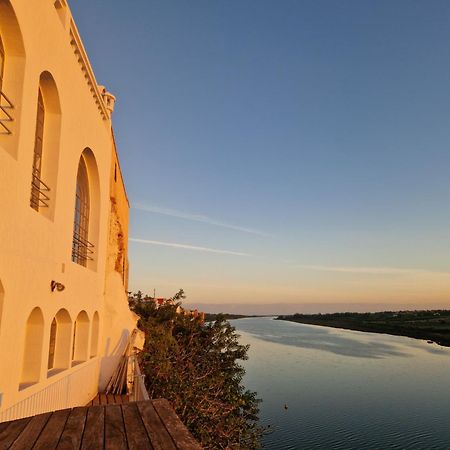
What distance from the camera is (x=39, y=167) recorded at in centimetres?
681

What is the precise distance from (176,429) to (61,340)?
545 cm

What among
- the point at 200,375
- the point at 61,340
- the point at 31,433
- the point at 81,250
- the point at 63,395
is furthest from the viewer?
the point at 200,375

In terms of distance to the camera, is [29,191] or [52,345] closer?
[29,191]

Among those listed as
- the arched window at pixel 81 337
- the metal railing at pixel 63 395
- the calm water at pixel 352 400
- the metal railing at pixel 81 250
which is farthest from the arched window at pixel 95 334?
the calm water at pixel 352 400

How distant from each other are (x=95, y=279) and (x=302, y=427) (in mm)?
15981

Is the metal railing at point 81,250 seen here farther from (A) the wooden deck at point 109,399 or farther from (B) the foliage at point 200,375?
(B) the foliage at point 200,375

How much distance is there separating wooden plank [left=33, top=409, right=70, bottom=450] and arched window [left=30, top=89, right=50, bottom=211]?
392 cm

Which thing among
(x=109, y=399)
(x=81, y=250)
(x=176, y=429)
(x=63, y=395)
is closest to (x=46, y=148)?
(x=81, y=250)

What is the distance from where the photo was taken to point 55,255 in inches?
271

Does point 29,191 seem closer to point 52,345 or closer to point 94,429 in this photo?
point 94,429

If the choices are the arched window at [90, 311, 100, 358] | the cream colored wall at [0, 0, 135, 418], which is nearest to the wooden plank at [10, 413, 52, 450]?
the cream colored wall at [0, 0, 135, 418]

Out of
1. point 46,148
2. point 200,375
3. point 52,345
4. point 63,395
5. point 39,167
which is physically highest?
point 46,148

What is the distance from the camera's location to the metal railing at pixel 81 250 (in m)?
9.03

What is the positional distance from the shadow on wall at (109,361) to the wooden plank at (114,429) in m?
7.17
